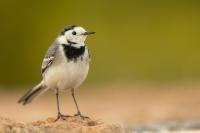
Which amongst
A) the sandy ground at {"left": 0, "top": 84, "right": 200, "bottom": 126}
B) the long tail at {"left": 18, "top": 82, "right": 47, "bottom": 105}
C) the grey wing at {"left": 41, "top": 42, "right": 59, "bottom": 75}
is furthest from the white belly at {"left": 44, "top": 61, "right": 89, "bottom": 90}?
the sandy ground at {"left": 0, "top": 84, "right": 200, "bottom": 126}

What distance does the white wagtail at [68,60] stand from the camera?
38.2 feet

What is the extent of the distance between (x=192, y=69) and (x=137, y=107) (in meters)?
8.63

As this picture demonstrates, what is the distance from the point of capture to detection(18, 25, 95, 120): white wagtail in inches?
459

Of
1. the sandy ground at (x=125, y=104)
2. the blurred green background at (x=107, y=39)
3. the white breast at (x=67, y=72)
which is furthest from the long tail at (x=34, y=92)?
the blurred green background at (x=107, y=39)

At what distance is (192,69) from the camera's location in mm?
26250

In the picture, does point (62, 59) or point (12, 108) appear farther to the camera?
point (12, 108)

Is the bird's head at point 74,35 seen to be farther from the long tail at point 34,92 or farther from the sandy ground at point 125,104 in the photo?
the sandy ground at point 125,104

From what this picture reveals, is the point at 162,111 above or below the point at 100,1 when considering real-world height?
below

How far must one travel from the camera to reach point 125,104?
19.1 metres

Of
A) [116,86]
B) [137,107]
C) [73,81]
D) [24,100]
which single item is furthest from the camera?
[116,86]

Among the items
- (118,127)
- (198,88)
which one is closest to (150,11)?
(198,88)

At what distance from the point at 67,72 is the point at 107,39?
14.6 metres

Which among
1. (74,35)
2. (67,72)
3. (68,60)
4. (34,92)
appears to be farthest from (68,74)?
(34,92)

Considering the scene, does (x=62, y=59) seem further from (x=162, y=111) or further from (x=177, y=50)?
(x=177, y=50)
